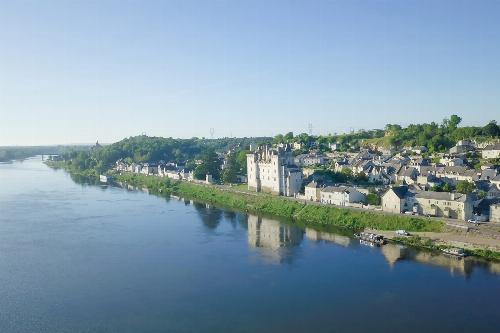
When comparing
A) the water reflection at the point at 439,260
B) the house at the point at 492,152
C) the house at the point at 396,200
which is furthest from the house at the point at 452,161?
the water reflection at the point at 439,260

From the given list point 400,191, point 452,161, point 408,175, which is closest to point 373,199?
point 400,191

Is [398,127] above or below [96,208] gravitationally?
above

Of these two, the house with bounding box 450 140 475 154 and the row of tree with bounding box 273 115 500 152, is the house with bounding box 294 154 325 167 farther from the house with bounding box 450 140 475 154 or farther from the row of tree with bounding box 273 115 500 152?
the house with bounding box 450 140 475 154

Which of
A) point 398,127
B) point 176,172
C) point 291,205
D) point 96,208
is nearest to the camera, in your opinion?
point 291,205

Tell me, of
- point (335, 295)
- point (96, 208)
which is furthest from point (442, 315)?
point (96, 208)

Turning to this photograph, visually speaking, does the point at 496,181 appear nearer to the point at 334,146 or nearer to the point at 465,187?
the point at 465,187

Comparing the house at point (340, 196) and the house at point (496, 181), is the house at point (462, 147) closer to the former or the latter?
the house at point (496, 181)

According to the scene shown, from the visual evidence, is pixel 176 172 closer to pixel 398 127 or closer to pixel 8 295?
pixel 398 127
